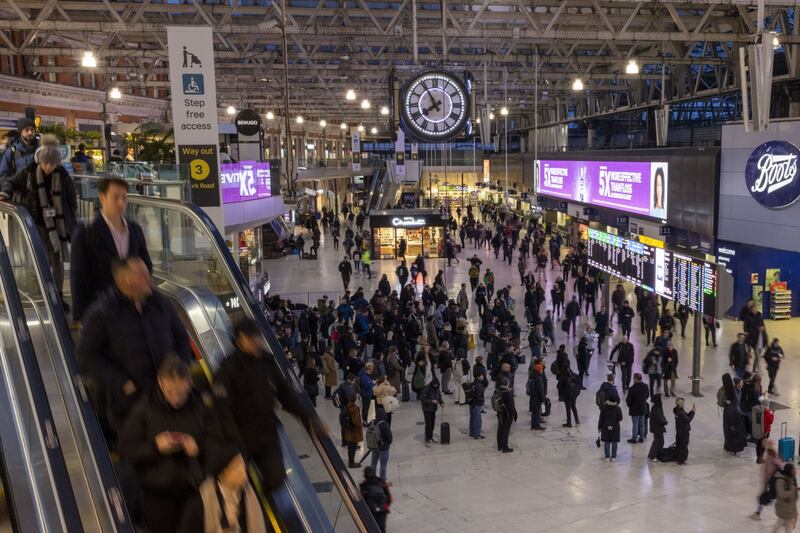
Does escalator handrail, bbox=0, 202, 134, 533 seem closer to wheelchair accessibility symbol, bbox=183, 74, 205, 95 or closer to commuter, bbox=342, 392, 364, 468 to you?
commuter, bbox=342, 392, 364, 468

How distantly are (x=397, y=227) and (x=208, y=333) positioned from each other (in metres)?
24.6

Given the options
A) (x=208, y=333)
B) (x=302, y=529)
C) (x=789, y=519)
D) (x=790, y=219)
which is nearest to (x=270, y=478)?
(x=302, y=529)

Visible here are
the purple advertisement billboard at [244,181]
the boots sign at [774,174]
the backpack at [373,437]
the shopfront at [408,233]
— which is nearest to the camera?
the backpack at [373,437]

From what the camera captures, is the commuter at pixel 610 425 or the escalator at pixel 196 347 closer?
the escalator at pixel 196 347

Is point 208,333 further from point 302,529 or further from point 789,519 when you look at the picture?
point 789,519

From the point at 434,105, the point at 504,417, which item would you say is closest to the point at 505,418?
the point at 504,417

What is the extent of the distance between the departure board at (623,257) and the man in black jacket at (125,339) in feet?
44.1

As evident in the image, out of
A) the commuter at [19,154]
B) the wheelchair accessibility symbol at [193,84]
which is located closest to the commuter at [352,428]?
the commuter at [19,154]

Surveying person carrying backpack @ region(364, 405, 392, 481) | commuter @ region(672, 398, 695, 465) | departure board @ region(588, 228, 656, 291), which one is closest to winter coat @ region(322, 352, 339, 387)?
person carrying backpack @ region(364, 405, 392, 481)

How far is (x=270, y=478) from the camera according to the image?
4.38m

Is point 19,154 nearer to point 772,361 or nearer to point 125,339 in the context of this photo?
point 125,339

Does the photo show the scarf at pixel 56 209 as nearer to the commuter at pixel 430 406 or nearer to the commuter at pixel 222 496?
the commuter at pixel 222 496

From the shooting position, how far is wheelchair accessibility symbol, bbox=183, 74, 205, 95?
41.9ft

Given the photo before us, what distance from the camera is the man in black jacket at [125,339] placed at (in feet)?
13.6
